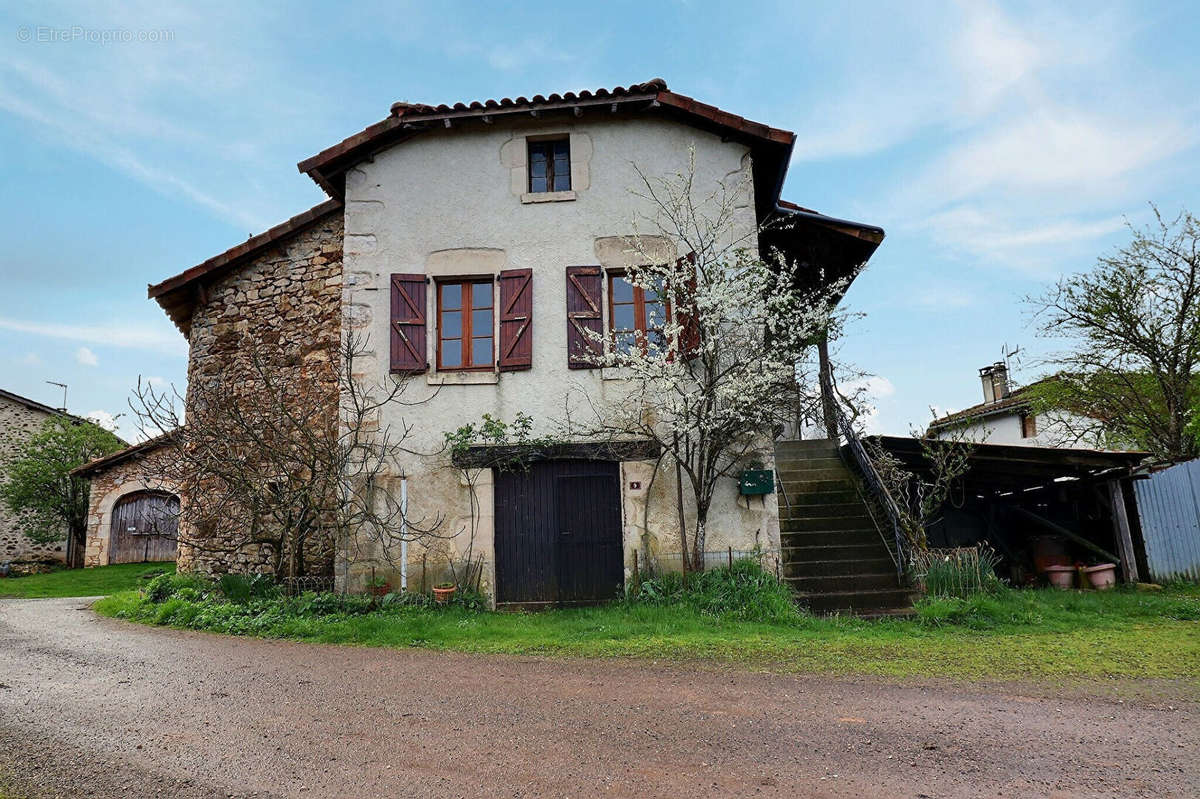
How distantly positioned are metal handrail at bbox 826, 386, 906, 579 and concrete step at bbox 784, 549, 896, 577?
0.54ft

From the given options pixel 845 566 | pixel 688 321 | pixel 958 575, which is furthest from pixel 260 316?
pixel 958 575

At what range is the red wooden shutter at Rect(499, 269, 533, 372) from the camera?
9.91 m

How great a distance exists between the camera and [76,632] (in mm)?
8578

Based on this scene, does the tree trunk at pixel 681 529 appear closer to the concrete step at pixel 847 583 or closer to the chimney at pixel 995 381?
the concrete step at pixel 847 583

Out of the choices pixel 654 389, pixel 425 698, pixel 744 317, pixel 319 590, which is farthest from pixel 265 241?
pixel 425 698

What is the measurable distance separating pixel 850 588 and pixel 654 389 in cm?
340

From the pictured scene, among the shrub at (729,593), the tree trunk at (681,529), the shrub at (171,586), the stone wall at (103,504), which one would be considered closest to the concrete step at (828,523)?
the shrub at (729,593)

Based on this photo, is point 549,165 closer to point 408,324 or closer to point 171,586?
point 408,324

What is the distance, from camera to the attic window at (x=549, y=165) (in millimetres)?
10648

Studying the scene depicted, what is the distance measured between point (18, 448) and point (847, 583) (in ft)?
77.7

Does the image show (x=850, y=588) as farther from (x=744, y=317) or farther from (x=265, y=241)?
(x=265, y=241)

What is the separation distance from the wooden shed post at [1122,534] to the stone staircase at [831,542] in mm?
3654

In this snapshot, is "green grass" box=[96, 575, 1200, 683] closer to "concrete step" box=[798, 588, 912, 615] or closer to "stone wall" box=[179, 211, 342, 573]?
"concrete step" box=[798, 588, 912, 615]

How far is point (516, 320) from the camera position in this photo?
1002 centimetres
